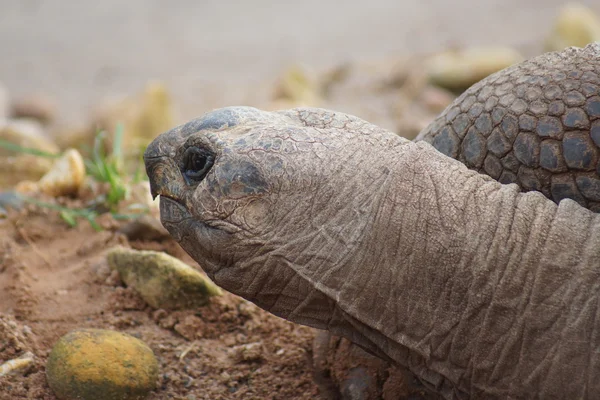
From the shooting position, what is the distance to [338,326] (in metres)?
2.13

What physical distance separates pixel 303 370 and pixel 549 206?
1.10m

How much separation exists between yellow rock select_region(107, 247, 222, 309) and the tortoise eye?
806mm

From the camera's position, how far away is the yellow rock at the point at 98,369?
2.40 metres

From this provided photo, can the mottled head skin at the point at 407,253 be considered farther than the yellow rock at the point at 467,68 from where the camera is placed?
No

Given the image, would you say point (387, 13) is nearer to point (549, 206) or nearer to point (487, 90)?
point (487, 90)

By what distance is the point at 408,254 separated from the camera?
198cm

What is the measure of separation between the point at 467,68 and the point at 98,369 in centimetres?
→ 497

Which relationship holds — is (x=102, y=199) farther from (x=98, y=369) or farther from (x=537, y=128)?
(x=537, y=128)

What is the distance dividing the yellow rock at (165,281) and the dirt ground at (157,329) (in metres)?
0.04

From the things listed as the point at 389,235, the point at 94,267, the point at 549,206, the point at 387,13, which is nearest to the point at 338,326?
the point at 389,235

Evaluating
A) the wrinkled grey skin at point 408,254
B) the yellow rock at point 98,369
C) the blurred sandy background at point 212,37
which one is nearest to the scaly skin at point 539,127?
the wrinkled grey skin at point 408,254

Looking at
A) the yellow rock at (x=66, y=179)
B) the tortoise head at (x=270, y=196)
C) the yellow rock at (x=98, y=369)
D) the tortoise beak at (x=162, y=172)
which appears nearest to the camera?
the tortoise head at (x=270, y=196)

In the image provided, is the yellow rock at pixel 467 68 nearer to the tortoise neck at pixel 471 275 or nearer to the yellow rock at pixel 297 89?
the yellow rock at pixel 297 89

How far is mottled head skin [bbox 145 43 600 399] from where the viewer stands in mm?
1925
